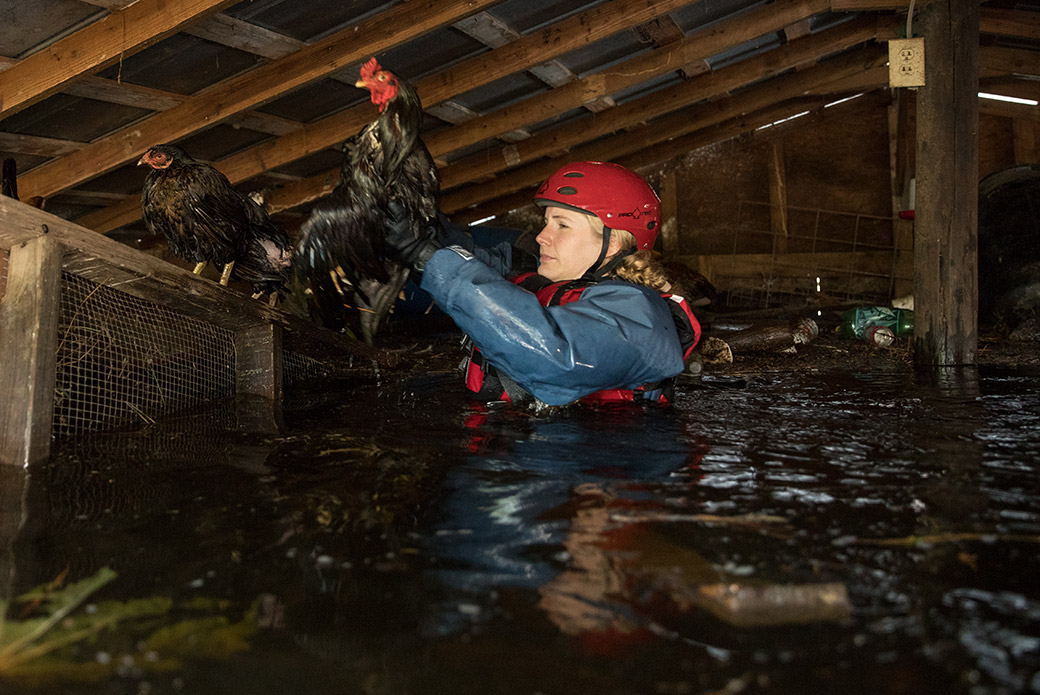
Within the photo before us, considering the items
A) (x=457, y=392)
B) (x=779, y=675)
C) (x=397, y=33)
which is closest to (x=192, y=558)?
(x=779, y=675)

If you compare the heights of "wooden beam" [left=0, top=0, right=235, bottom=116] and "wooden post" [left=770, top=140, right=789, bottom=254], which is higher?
"wooden post" [left=770, top=140, right=789, bottom=254]

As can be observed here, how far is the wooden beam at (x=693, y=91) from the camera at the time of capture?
803 centimetres

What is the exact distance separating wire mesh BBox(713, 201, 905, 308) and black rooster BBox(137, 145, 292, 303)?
26.3 feet

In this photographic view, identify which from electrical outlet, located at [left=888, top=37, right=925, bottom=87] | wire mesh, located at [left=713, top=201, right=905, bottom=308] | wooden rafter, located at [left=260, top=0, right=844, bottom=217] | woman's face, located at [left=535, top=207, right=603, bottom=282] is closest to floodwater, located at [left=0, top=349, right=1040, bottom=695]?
woman's face, located at [left=535, top=207, right=603, bottom=282]

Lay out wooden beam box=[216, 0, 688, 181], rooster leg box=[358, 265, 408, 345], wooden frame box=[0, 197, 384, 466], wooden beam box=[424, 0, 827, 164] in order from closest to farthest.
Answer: wooden frame box=[0, 197, 384, 466], rooster leg box=[358, 265, 408, 345], wooden beam box=[216, 0, 688, 181], wooden beam box=[424, 0, 827, 164]

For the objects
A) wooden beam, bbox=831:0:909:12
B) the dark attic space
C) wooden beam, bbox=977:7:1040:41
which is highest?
wooden beam, bbox=977:7:1040:41

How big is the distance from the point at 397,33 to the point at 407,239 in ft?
7.75

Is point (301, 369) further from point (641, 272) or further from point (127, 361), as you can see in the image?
point (641, 272)

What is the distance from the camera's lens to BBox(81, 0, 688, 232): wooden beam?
5.66 meters

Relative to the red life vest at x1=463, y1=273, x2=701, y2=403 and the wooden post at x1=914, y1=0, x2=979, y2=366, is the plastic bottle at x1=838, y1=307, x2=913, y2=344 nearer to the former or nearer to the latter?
the wooden post at x1=914, y1=0, x2=979, y2=366

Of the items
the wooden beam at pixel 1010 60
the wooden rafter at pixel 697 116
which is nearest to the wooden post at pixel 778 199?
the wooden rafter at pixel 697 116

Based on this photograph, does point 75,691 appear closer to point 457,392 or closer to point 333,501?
point 333,501

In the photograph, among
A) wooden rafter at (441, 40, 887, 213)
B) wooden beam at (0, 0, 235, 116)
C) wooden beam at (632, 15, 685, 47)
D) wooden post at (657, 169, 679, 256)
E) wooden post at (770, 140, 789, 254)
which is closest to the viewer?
wooden beam at (0, 0, 235, 116)

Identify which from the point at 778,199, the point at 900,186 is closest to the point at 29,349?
the point at 778,199
